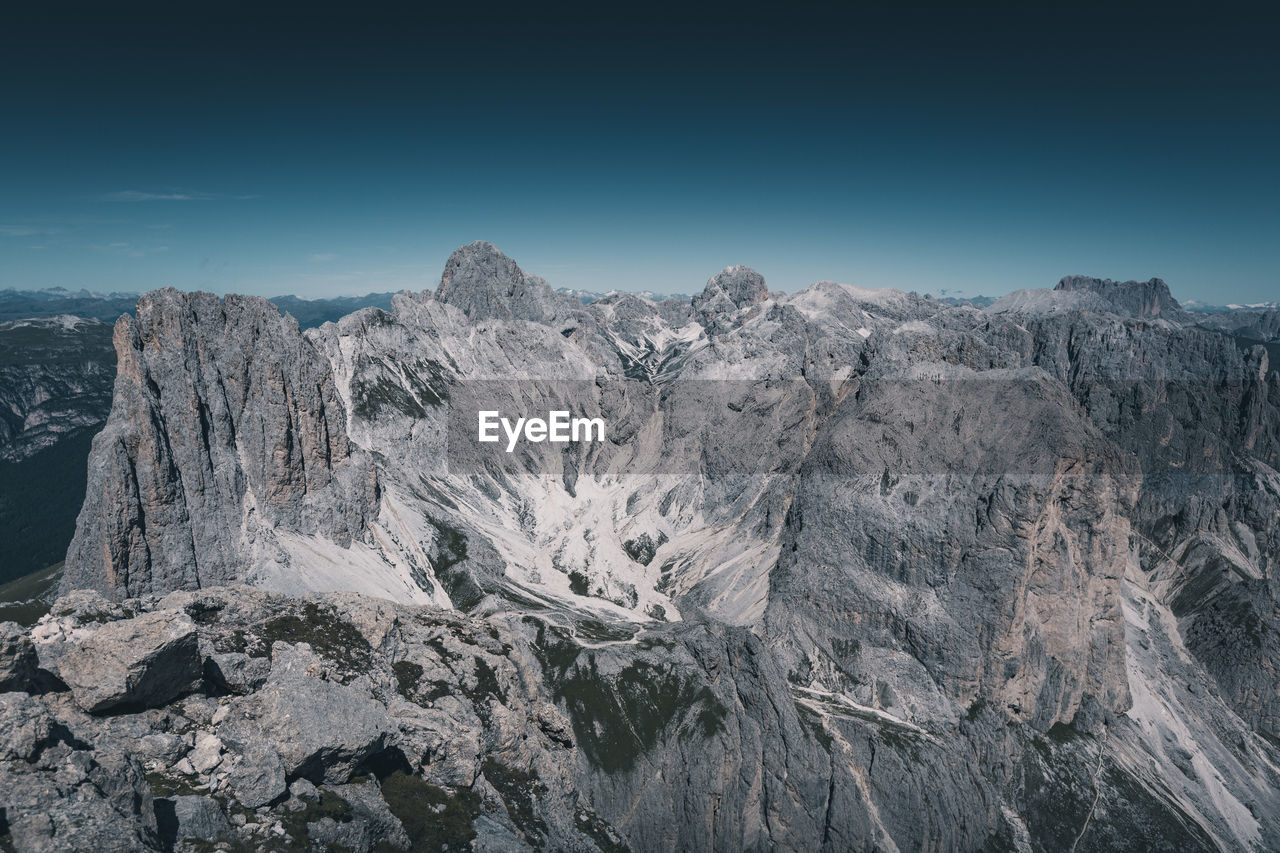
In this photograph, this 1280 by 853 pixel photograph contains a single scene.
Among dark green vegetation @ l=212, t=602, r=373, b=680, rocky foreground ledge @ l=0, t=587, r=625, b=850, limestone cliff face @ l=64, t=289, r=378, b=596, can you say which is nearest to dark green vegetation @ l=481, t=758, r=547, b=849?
rocky foreground ledge @ l=0, t=587, r=625, b=850

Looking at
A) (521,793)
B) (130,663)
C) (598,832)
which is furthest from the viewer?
(598,832)

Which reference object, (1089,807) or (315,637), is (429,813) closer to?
(315,637)

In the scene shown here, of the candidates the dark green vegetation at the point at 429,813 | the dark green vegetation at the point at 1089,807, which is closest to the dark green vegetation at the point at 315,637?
the dark green vegetation at the point at 429,813

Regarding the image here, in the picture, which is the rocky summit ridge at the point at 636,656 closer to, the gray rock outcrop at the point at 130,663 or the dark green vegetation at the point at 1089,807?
the gray rock outcrop at the point at 130,663

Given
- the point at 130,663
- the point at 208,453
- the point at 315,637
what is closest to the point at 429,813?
the point at 315,637

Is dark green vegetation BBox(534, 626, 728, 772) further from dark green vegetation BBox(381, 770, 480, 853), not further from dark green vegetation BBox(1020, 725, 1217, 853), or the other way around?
dark green vegetation BBox(1020, 725, 1217, 853)

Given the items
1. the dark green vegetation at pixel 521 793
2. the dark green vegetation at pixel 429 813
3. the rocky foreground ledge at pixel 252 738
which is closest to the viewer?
the rocky foreground ledge at pixel 252 738

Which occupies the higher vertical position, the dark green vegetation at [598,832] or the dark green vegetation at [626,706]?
the dark green vegetation at [598,832]
